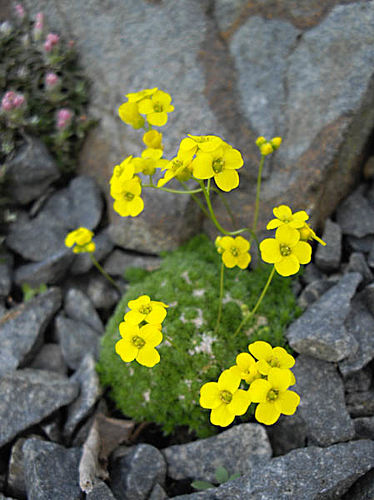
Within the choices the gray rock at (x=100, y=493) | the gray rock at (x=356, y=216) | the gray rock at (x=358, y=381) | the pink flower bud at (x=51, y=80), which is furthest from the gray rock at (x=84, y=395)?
the pink flower bud at (x=51, y=80)

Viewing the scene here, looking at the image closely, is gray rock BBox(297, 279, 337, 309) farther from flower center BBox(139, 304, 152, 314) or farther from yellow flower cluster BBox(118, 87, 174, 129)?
yellow flower cluster BBox(118, 87, 174, 129)

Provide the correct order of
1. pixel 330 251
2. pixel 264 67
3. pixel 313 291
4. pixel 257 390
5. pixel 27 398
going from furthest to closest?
pixel 264 67 < pixel 330 251 < pixel 313 291 < pixel 27 398 < pixel 257 390

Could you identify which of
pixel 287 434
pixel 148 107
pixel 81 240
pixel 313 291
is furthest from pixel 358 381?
pixel 148 107

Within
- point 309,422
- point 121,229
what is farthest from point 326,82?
point 309,422

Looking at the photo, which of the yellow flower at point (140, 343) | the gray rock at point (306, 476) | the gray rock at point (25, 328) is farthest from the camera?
the gray rock at point (25, 328)

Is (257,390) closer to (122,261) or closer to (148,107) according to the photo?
(148,107)

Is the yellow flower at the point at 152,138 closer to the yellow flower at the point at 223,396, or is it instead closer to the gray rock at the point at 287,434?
the yellow flower at the point at 223,396
